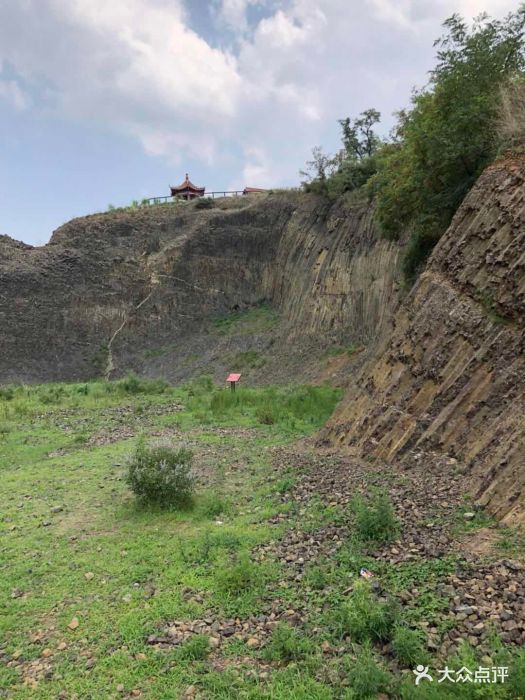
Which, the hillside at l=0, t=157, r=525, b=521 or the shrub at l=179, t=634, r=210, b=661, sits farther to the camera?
the hillside at l=0, t=157, r=525, b=521

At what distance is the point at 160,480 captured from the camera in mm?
8742

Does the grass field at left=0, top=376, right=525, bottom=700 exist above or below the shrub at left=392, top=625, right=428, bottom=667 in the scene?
below

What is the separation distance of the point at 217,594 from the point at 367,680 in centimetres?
220

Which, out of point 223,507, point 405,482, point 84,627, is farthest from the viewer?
point 223,507

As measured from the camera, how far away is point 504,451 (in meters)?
6.57

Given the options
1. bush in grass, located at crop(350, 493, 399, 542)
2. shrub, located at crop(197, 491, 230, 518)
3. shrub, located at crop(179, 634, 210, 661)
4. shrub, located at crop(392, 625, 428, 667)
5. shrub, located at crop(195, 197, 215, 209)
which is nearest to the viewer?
shrub, located at crop(392, 625, 428, 667)

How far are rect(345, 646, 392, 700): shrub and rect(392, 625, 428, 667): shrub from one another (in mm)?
208

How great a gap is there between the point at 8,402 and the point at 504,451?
2164 cm

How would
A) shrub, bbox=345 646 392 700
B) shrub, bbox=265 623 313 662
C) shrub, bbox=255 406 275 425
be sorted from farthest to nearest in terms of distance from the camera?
shrub, bbox=255 406 275 425 → shrub, bbox=265 623 313 662 → shrub, bbox=345 646 392 700

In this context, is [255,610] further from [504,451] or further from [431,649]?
[504,451]

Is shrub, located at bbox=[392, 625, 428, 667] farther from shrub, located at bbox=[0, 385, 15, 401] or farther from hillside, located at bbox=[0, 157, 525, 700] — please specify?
shrub, located at bbox=[0, 385, 15, 401]

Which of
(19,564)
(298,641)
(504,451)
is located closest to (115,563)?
(19,564)

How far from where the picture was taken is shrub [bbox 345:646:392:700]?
13.3 feet

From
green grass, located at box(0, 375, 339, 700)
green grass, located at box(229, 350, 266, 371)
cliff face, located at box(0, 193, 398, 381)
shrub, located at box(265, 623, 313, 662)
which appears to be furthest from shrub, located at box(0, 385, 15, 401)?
shrub, located at box(265, 623, 313, 662)
